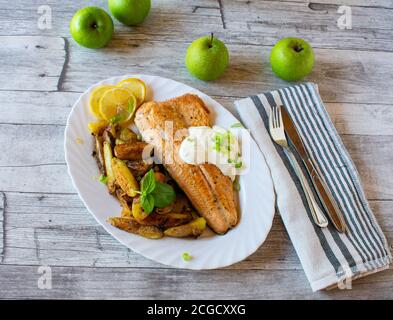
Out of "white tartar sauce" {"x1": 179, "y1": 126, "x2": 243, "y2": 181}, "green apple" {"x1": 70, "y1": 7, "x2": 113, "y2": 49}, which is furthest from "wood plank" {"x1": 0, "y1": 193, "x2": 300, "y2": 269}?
"green apple" {"x1": 70, "y1": 7, "x2": 113, "y2": 49}

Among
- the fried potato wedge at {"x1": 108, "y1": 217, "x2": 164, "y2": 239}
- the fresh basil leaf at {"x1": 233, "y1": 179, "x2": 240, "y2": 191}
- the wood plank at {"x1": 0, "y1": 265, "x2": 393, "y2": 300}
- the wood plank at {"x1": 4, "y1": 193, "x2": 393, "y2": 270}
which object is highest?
the fresh basil leaf at {"x1": 233, "y1": 179, "x2": 240, "y2": 191}

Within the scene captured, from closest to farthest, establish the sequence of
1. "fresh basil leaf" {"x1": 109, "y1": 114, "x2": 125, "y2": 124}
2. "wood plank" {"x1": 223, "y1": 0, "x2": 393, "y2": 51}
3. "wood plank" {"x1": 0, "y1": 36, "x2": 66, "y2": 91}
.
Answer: "fresh basil leaf" {"x1": 109, "y1": 114, "x2": 125, "y2": 124}
"wood plank" {"x1": 0, "y1": 36, "x2": 66, "y2": 91}
"wood plank" {"x1": 223, "y1": 0, "x2": 393, "y2": 51}

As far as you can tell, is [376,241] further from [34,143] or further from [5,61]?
[5,61]

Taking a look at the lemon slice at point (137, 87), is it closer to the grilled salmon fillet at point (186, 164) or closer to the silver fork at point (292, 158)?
the grilled salmon fillet at point (186, 164)

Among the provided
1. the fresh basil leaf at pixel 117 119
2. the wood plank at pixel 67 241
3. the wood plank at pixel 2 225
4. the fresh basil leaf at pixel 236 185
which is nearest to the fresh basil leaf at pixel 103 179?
the wood plank at pixel 67 241

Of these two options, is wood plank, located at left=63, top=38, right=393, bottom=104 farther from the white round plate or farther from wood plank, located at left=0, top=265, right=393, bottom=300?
wood plank, located at left=0, top=265, right=393, bottom=300

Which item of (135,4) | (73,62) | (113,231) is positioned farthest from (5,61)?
(113,231)

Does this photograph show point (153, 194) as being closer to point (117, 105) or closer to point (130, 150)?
point (130, 150)
